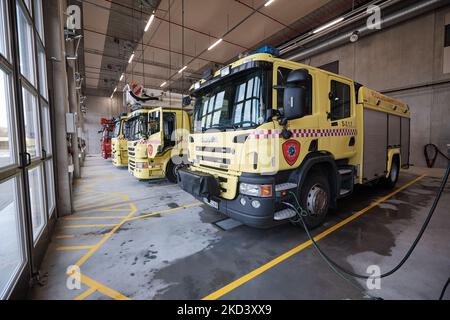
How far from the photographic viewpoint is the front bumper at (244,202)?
2.61 m

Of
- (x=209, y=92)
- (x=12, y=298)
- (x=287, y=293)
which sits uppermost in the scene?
(x=209, y=92)

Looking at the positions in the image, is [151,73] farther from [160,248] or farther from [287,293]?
[287,293]

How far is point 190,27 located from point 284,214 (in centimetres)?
1002

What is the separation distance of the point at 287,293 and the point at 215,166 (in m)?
1.87

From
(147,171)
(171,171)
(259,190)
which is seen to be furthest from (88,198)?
(259,190)

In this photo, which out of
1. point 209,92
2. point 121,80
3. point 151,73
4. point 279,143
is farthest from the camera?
point 121,80

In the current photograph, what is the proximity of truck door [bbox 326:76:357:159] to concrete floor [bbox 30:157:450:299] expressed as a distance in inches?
51.8

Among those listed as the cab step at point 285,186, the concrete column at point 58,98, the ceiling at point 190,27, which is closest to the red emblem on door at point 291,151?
the cab step at point 285,186

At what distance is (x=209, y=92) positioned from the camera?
3.62 metres

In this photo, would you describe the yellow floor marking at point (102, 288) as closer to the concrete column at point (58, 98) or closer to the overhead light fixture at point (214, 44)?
the concrete column at point (58, 98)

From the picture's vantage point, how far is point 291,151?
2.89 meters

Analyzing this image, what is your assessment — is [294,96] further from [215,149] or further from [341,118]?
[341,118]

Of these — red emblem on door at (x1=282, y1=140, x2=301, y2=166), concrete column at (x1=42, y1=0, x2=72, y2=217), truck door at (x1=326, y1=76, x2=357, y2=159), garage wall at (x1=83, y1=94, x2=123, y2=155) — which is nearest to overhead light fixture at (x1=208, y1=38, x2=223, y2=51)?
concrete column at (x1=42, y1=0, x2=72, y2=217)

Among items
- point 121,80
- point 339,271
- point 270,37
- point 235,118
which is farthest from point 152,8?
point 121,80
